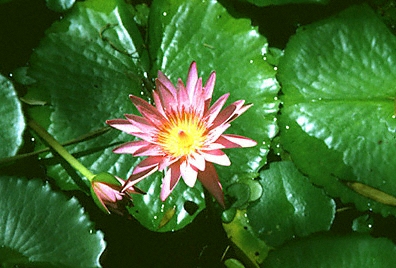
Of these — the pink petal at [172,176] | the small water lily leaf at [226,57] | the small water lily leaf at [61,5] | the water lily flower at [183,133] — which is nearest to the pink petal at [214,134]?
the water lily flower at [183,133]

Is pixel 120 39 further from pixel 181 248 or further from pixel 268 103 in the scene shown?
pixel 181 248

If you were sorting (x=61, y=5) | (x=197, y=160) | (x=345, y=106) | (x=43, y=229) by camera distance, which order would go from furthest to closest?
1. (x=61, y=5)
2. (x=345, y=106)
3. (x=43, y=229)
4. (x=197, y=160)

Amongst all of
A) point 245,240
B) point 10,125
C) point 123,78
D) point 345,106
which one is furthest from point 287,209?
point 10,125

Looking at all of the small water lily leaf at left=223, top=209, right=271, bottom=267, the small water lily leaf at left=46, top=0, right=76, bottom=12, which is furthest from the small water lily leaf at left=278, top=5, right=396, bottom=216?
the small water lily leaf at left=46, top=0, right=76, bottom=12

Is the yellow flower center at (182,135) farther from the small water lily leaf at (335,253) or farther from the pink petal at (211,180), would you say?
the small water lily leaf at (335,253)

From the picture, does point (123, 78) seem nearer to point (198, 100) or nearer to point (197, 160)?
point (198, 100)
